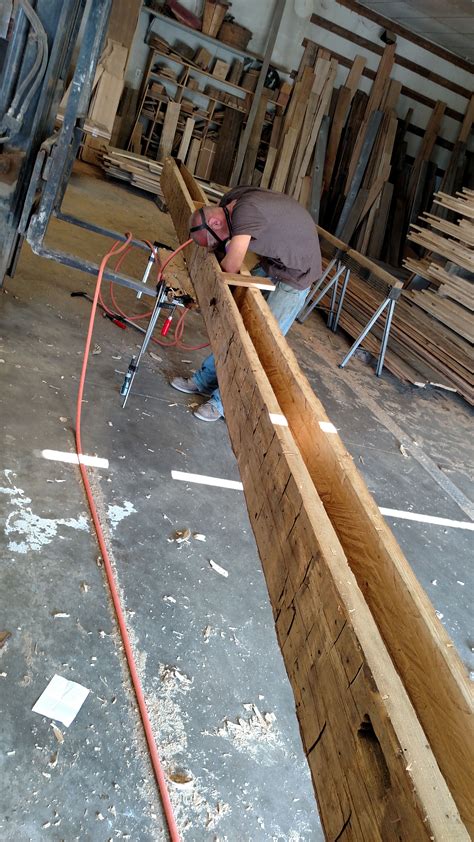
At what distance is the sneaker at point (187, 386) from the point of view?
4.89 metres

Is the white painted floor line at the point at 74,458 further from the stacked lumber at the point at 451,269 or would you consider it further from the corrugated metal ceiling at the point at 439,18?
the corrugated metal ceiling at the point at 439,18

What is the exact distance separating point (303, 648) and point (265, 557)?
0.43m

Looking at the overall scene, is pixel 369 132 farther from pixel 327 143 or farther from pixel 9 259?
pixel 9 259

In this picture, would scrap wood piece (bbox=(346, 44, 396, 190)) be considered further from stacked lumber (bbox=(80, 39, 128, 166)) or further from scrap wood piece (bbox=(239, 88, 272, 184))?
stacked lumber (bbox=(80, 39, 128, 166))

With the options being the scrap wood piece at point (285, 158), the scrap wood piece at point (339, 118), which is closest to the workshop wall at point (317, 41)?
the scrap wood piece at point (339, 118)

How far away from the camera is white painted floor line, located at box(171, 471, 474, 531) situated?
3932 millimetres

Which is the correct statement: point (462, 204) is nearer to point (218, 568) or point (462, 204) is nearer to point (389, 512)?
point (389, 512)

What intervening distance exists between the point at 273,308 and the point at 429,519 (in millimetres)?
1971

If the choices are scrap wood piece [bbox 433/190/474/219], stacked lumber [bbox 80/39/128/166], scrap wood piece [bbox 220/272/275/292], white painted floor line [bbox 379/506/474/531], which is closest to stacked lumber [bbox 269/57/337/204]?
stacked lumber [bbox 80/39/128/166]

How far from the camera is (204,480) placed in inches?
156

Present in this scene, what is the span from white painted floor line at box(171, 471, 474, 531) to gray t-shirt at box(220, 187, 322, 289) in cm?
150

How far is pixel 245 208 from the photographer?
392cm

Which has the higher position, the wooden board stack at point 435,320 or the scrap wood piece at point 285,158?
the scrap wood piece at point 285,158

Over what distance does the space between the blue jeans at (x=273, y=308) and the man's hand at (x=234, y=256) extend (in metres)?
0.97
